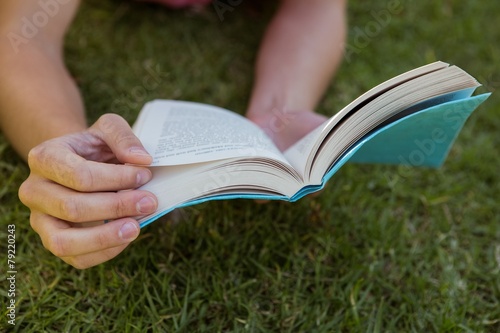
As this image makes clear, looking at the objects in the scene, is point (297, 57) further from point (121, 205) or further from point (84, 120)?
point (121, 205)

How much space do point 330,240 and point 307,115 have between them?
0.25m

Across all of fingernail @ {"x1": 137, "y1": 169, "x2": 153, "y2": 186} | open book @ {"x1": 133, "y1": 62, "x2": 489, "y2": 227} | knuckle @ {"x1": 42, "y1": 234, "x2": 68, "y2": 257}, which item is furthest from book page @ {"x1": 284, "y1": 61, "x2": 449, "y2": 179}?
knuckle @ {"x1": 42, "y1": 234, "x2": 68, "y2": 257}

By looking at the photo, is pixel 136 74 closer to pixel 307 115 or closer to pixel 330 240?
pixel 307 115

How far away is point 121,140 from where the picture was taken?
796 millimetres

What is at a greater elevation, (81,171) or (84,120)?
(81,171)

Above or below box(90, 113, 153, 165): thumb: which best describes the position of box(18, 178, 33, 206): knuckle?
below

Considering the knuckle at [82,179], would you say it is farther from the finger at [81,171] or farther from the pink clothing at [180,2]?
the pink clothing at [180,2]

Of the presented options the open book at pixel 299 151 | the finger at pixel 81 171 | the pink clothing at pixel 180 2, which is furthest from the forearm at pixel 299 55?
the finger at pixel 81 171

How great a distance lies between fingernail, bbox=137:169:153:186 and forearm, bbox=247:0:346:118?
471mm

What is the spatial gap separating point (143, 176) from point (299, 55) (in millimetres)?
653

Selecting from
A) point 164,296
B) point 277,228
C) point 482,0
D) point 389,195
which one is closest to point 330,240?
point 277,228

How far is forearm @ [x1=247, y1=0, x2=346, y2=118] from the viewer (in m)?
1.25

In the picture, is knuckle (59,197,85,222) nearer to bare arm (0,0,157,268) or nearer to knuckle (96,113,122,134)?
bare arm (0,0,157,268)

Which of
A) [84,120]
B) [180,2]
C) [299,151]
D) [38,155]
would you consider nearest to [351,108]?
[299,151]
